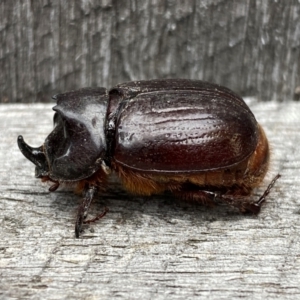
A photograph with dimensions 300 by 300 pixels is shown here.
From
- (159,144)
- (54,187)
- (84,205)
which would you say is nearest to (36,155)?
(54,187)

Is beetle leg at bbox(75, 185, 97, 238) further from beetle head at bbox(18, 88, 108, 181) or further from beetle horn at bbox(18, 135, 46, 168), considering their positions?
beetle horn at bbox(18, 135, 46, 168)

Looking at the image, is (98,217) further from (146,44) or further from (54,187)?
(146,44)

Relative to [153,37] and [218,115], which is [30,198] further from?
[153,37]

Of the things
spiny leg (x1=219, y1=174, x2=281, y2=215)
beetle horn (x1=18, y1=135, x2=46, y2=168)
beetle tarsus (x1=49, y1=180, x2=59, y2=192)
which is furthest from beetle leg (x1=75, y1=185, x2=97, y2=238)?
spiny leg (x1=219, y1=174, x2=281, y2=215)

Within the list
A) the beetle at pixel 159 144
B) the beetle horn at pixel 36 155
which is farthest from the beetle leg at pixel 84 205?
the beetle horn at pixel 36 155

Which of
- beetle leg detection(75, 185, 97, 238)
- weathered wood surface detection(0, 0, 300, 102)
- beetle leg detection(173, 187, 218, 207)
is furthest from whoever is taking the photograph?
weathered wood surface detection(0, 0, 300, 102)

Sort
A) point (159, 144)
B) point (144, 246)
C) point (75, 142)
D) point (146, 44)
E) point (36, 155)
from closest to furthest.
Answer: point (144, 246)
point (159, 144)
point (75, 142)
point (36, 155)
point (146, 44)

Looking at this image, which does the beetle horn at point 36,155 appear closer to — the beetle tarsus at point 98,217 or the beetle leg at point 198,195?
the beetle tarsus at point 98,217
